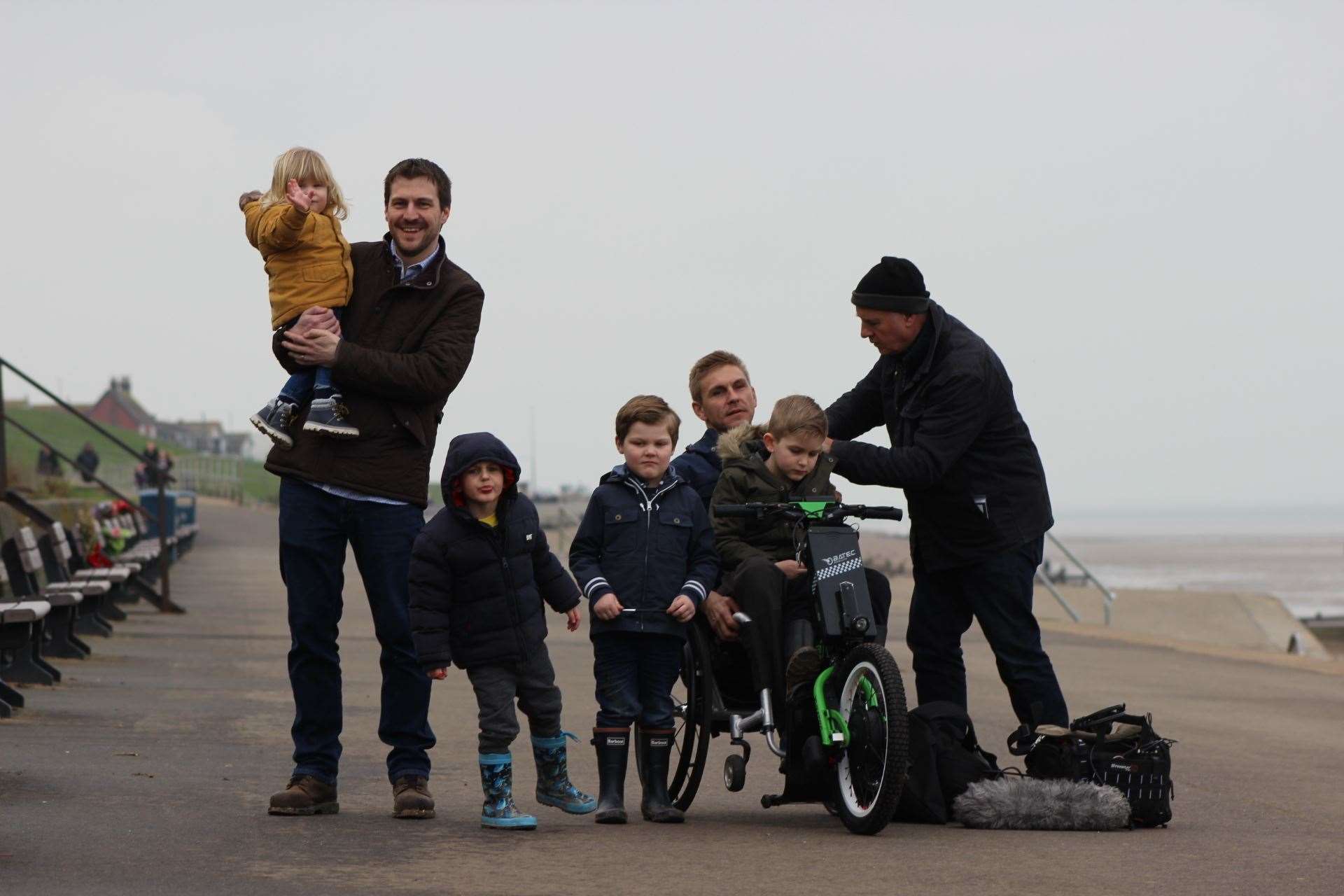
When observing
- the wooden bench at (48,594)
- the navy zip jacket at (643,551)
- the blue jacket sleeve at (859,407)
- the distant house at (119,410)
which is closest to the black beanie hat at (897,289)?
the blue jacket sleeve at (859,407)

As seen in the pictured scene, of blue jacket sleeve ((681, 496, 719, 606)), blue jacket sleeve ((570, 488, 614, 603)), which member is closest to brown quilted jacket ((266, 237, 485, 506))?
blue jacket sleeve ((570, 488, 614, 603))

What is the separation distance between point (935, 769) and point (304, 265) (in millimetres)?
2810

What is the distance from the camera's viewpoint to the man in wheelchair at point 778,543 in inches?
283

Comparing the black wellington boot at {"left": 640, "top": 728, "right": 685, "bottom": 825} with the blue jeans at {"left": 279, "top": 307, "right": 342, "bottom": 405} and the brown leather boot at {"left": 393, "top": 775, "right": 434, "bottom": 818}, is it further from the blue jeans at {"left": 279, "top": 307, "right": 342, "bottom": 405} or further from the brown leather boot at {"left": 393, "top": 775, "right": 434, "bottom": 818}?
the blue jeans at {"left": 279, "top": 307, "right": 342, "bottom": 405}

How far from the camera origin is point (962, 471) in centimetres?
757

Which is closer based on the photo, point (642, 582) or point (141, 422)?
point (642, 582)

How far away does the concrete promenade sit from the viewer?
5711 mm

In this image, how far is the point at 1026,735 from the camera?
746cm

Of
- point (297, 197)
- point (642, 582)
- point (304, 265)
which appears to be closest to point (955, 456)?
point (642, 582)

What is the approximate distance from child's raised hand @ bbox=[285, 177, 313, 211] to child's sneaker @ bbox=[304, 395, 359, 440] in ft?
2.18

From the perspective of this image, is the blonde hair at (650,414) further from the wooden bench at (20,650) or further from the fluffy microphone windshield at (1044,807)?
the wooden bench at (20,650)

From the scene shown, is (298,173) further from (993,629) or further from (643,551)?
(993,629)

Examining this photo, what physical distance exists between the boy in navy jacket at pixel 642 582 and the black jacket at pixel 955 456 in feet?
2.13

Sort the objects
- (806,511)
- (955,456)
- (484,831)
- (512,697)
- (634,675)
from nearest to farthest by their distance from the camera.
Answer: (484,831) → (512,697) → (806,511) → (634,675) → (955,456)
